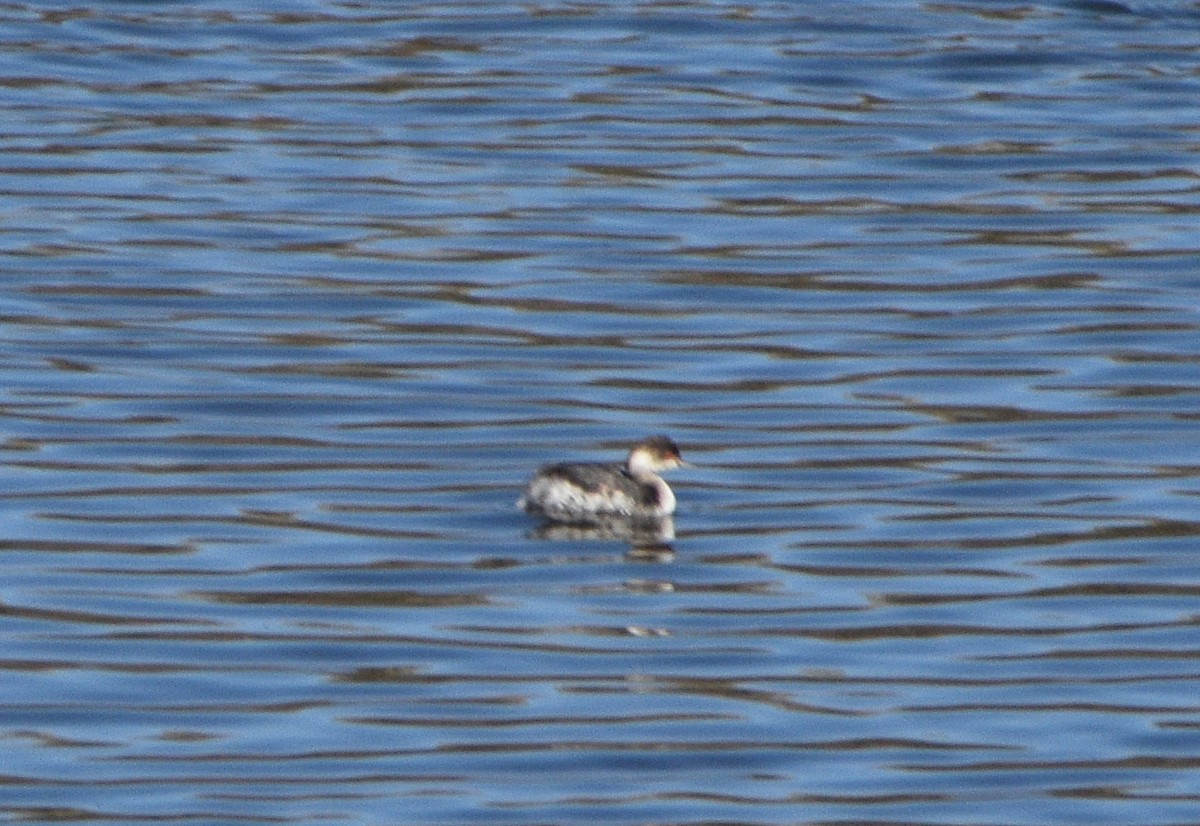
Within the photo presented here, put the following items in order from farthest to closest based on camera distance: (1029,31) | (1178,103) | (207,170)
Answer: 1. (1029,31)
2. (1178,103)
3. (207,170)

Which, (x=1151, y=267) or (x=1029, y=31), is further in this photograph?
(x=1029, y=31)

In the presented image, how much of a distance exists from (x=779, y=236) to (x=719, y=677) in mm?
7501

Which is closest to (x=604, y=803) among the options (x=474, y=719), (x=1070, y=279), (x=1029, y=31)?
(x=474, y=719)

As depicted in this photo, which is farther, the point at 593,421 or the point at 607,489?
the point at 593,421

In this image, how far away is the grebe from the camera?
464 inches

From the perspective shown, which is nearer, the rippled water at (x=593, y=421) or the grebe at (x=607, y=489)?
the rippled water at (x=593, y=421)

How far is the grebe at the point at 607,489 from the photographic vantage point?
11789mm

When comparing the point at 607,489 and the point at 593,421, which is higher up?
the point at 607,489

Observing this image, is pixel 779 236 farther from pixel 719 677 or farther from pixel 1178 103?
pixel 719 677

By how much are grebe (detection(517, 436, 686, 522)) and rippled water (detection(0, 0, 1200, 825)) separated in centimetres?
14

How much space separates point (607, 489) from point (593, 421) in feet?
5.76

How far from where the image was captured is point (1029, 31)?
2459cm

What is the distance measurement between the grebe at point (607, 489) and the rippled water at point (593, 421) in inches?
5.7

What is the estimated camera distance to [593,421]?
1359cm
